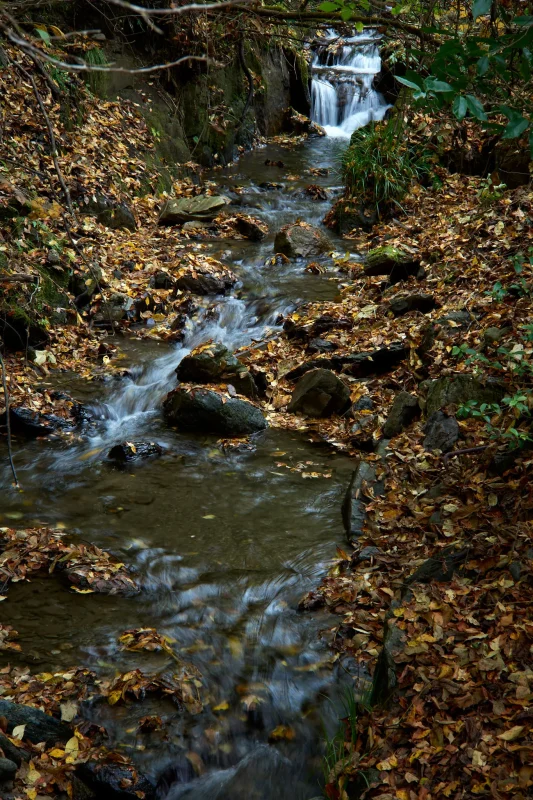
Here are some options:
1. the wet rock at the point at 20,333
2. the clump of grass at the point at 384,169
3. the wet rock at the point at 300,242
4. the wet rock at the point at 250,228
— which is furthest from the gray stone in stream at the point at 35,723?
the clump of grass at the point at 384,169

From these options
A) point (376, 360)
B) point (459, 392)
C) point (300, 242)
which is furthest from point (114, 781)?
point (300, 242)

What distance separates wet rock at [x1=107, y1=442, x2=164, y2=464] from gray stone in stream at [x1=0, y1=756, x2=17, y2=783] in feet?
11.7

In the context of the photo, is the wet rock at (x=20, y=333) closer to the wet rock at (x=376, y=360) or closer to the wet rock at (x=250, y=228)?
the wet rock at (x=376, y=360)

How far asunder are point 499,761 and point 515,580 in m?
1.08

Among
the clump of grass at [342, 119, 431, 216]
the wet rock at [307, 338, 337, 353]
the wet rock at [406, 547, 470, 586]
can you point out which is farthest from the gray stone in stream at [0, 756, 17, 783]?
the clump of grass at [342, 119, 431, 216]

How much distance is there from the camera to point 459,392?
5.74m

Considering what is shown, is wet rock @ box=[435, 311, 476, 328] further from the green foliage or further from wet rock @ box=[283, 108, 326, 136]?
wet rock @ box=[283, 108, 326, 136]

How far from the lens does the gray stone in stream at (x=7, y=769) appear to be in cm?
317

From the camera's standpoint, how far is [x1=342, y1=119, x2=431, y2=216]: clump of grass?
11.3m

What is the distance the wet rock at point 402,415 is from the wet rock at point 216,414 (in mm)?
1510

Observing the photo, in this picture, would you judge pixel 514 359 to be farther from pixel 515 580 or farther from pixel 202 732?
pixel 202 732

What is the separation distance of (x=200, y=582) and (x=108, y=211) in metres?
7.38

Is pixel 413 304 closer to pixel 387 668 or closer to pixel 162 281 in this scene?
pixel 162 281

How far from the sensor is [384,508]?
5.35 m
